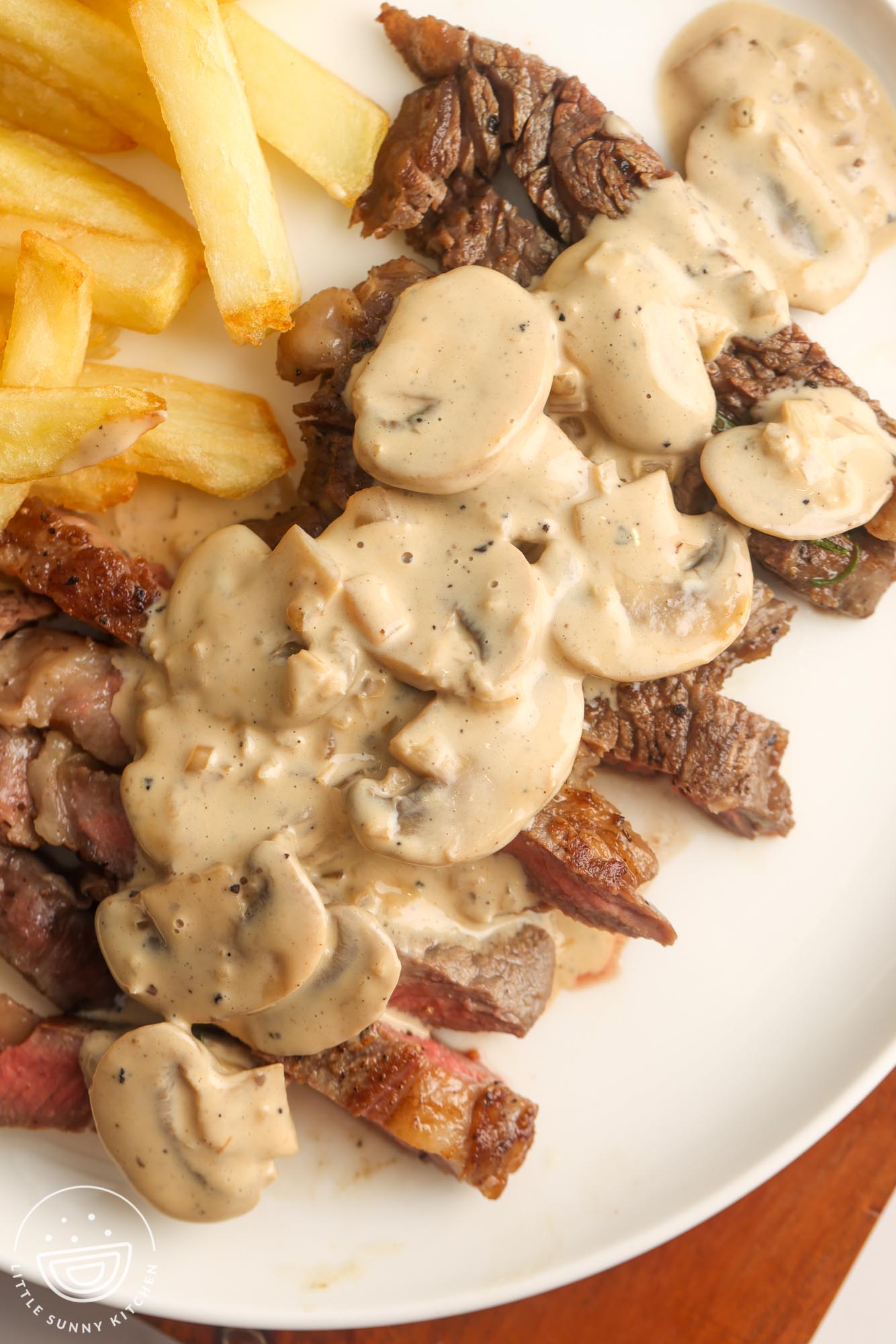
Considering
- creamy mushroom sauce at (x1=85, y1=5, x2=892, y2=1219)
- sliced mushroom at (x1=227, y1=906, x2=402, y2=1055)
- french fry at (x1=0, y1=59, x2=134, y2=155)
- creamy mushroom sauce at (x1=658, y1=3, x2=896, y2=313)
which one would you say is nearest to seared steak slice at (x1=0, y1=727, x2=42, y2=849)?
creamy mushroom sauce at (x1=85, y1=5, x2=892, y2=1219)

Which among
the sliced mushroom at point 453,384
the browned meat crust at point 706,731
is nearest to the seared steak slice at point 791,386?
the browned meat crust at point 706,731

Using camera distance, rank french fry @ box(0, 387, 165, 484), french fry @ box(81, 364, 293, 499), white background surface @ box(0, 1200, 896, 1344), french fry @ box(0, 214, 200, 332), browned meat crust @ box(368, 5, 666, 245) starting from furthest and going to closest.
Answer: white background surface @ box(0, 1200, 896, 1344)
browned meat crust @ box(368, 5, 666, 245)
french fry @ box(81, 364, 293, 499)
french fry @ box(0, 214, 200, 332)
french fry @ box(0, 387, 165, 484)

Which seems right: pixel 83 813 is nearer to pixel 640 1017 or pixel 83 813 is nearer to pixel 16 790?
pixel 16 790

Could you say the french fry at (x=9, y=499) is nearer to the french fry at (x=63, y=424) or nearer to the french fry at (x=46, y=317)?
the french fry at (x=63, y=424)

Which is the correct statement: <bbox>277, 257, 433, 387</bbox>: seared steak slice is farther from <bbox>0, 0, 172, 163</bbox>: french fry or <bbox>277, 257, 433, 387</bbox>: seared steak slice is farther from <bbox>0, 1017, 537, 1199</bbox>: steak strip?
<bbox>0, 1017, 537, 1199</bbox>: steak strip


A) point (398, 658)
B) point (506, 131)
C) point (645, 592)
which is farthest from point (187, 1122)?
point (506, 131)

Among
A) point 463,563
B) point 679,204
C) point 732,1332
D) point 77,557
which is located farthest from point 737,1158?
point 679,204
